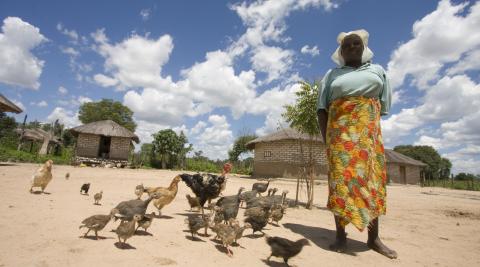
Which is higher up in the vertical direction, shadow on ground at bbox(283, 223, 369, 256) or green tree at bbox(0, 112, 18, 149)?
green tree at bbox(0, 112, 18, 149)

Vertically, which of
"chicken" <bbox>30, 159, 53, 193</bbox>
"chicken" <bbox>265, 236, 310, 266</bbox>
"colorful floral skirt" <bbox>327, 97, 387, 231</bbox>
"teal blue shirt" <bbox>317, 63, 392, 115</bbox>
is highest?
"teal blue shirt" <bbox>317, 63, 392, 115</bbox>

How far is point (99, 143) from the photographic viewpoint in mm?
32812

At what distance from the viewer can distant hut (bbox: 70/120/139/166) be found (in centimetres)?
3162

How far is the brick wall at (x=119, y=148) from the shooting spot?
3297cm

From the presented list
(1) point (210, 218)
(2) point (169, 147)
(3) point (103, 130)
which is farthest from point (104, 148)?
(1) point (210, 218)

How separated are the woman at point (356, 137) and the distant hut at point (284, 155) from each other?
2000 cm

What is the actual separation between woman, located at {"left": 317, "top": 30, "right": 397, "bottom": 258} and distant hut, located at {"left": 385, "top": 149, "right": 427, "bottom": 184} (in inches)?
1533

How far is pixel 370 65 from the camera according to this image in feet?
17.0

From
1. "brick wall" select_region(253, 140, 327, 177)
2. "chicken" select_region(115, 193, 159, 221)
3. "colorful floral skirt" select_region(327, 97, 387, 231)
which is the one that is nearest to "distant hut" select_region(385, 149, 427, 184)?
"brick wall" select_region(253, 140, 327, 177)

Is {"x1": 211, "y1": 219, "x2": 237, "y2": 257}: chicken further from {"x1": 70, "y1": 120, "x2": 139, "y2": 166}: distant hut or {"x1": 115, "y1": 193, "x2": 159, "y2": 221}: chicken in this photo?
{"x1": 70, "y1": 120, "x2": 139, "y2": 166}: distant hut

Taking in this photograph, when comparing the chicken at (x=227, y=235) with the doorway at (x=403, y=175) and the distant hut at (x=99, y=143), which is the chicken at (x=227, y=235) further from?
the doorway at (x=403, y=175)

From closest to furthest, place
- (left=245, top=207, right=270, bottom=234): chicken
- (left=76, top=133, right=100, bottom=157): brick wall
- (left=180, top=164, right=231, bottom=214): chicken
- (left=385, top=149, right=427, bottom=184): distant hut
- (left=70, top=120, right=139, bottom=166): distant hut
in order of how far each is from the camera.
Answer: (left=245, top=207, right=270, bottom=234): chicken → (left=180, top=164, right=231, bottom=214): chicken → (left=70, top=120, right=139, bottom=166): distant hut → (left=76, top=133, right=100, bottom=157): brick wall → (left=385, top=149, right=427, bottom=184): distant hut

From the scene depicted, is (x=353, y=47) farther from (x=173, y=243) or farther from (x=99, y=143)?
(x=99, y=143)

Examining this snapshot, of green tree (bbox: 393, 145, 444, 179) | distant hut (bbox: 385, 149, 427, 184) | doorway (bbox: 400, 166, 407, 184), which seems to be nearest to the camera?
distant hut (bbox: 385, 149, 427, 184)
